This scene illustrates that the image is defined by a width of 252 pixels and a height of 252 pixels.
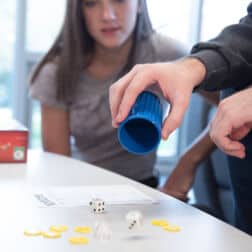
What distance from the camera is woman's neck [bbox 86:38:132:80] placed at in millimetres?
1498

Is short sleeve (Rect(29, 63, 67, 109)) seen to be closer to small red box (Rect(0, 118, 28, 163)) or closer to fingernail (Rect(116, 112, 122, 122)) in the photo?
small red box (Rect(0, 118, 28, 163))

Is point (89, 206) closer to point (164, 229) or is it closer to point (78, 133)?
point (164, 229)

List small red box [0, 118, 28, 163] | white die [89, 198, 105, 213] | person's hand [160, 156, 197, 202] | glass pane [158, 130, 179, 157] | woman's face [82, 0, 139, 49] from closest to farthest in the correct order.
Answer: white die [89, 198, 105, 213], small red box [0, 118, 28, 163], person's hand [160, 156, 197, 202], woman's face [82, 0, 139, 49], glass pane [158, 130, 179, 157]

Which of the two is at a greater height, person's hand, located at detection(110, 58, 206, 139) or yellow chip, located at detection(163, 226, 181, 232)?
person's hand, located at detection(110, 58, 206, 139)

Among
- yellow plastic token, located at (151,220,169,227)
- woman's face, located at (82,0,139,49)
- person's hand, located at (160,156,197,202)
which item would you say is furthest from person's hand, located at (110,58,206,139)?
woman's face, located at (82,0,139,49)

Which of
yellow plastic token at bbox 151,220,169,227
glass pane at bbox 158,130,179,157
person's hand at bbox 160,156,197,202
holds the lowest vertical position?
glass pane at bbox 158,130,179,157

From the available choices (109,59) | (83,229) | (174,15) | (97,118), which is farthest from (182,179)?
(174,15)

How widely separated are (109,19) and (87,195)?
Answer: 0.78 metres

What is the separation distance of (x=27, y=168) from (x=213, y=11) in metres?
1.80

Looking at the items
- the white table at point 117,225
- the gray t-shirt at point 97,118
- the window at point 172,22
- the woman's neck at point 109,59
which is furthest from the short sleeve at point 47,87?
the window at point 172,22

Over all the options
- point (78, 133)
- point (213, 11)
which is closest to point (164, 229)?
point (78, 133)

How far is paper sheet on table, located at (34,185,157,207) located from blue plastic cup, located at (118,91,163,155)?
80mm

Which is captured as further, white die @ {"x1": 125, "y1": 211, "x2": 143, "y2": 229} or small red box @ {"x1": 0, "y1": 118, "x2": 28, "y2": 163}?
small red box @ {"x1": 0, "y1": 118, "x2": 28, "y2": 163}

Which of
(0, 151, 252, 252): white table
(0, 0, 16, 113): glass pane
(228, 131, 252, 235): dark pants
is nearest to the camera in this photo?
(0, 151, 252, 252): white table
